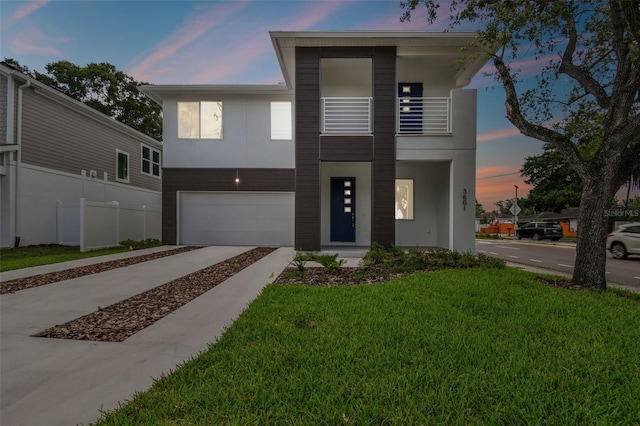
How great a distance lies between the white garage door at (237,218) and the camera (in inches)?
454

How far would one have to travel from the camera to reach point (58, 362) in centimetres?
255

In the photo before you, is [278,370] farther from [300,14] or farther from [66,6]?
[66,6]

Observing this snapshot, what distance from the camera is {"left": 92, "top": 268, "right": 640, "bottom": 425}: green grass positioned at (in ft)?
5.90

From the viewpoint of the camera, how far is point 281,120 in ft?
37.2

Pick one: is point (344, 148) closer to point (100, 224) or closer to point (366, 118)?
point (366, 118)

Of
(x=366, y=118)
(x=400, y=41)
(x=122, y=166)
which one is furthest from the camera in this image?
(x=122, y=166)

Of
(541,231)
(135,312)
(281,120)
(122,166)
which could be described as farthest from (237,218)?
(541,231)

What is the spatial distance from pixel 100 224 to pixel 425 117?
11.7m

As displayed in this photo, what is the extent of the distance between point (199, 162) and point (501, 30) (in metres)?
10.0

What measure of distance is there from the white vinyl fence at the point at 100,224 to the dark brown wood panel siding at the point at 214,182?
1.73 meters

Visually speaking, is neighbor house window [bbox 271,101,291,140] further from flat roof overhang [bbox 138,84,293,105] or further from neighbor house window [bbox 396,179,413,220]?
neighbor house window [bbox 396,179,413,220]

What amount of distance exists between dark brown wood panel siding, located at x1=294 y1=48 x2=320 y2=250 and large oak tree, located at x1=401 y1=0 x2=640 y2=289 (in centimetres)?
335

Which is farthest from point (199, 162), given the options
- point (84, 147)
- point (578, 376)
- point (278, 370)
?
point (578, 376)

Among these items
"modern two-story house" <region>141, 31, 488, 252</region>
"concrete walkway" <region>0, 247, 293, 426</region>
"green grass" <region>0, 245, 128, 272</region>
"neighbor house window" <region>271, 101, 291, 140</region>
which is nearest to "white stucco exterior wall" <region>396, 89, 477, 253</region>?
"modern two-story house" <region>141, 31, 488, 252</region>
